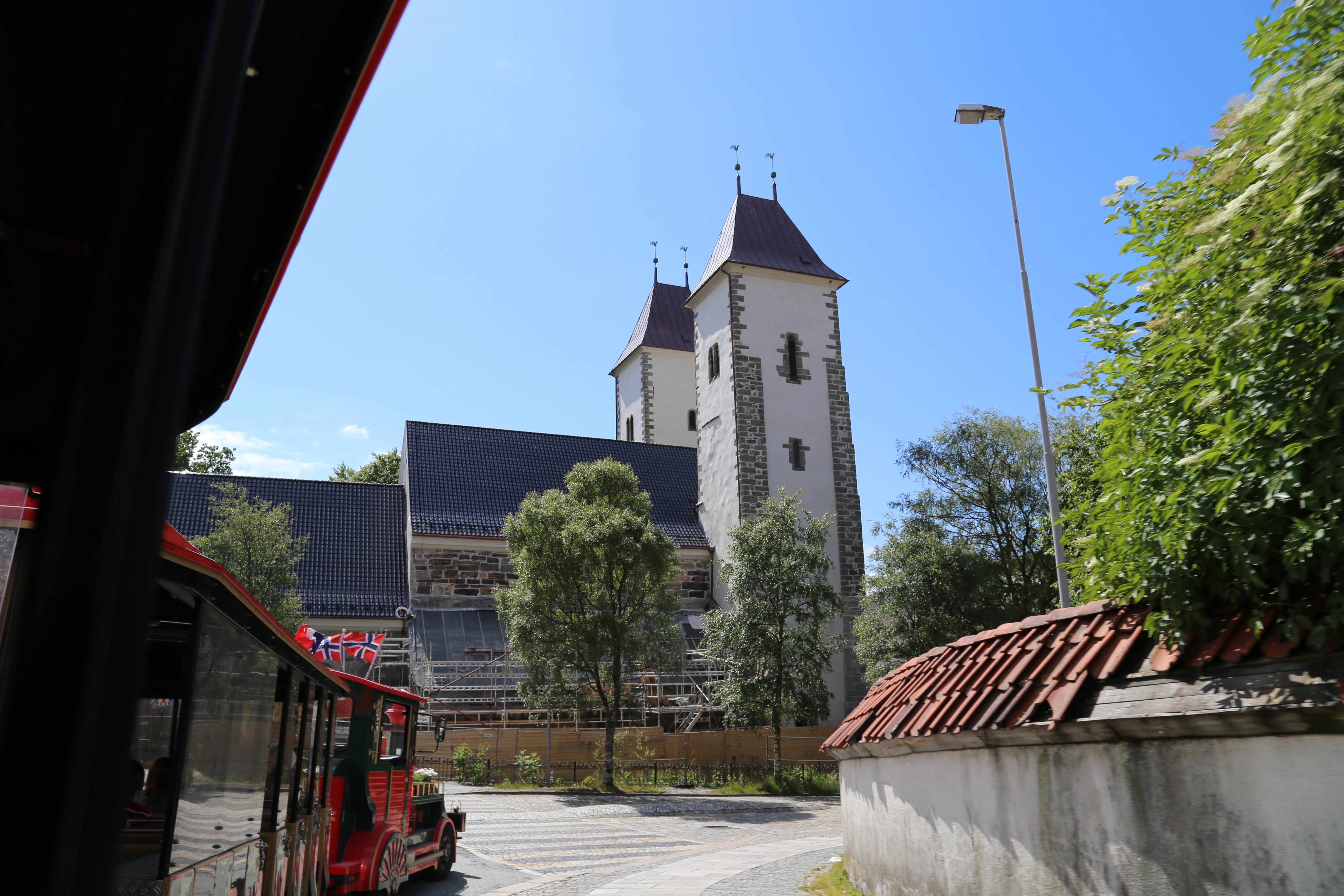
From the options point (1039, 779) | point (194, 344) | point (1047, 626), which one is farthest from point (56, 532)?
point (1047, 626)

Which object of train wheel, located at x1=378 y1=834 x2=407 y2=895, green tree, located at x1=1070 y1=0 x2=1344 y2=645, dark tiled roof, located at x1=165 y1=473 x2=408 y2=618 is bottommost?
train wheel, located at x1=378 y1=834 x2=407 y2=895

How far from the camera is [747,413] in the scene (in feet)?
115

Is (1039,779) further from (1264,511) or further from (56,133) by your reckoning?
(56,133)

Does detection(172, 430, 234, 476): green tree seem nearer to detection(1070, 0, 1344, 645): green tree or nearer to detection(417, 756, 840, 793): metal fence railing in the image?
detection(417, 756, 840, 793): metal fence railing

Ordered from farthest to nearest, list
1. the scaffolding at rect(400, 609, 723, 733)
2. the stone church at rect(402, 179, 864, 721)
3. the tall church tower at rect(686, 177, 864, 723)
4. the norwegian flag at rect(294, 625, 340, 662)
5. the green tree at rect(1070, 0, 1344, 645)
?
the tall church tower at rect(686, 177, 864, 723) < the stone church at rect(402, 179, 864, 721) < the scaffolding at rect(400, 609, 723, 733) < the norwegian flag at rect(294, 625, 340, 662) < the green tree at rect(1070, 0, 1344, 645)

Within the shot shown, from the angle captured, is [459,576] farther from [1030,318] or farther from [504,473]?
[1030,318]

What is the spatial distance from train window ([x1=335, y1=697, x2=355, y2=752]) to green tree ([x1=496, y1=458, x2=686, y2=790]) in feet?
45.7

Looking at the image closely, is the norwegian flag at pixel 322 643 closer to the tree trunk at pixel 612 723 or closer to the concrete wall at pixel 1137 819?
the tree trunk at pixel 612 723

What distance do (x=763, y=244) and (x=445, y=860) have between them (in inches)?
1162

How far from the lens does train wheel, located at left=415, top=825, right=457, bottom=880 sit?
12094 millimetres

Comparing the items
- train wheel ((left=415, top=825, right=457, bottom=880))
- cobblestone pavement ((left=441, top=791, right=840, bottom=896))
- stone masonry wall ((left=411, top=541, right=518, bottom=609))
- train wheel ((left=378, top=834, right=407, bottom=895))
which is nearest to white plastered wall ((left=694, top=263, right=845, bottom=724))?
stone masonry wall ((left=411, top=541, right=518, bottom=609))

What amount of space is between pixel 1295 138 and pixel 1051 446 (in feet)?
54.9

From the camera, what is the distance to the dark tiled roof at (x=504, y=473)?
34.9 m

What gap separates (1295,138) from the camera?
3.83 meters
